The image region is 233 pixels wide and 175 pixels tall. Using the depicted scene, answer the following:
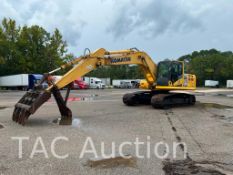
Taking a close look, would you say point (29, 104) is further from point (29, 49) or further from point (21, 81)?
point (29, 49)

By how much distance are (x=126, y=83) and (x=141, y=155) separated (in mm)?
72470

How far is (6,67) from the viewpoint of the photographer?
2415 inches

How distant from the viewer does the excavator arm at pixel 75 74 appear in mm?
12047

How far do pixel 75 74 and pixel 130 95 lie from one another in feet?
20.8

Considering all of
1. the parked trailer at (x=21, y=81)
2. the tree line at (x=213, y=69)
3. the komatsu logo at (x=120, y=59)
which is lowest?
the parked trailer at (x=21, y=81)

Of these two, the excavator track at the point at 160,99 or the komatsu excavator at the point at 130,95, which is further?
the excavator track at the point at 160,99

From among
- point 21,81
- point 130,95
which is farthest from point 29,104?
point 21,81

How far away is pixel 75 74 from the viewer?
13.9 metres

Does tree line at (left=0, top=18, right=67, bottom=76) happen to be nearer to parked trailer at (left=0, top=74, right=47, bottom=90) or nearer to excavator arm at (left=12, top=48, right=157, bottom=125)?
parked trailer at (left=0, top=74, right=47, bottom=90)

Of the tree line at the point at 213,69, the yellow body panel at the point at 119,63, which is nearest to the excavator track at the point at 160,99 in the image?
the yellow body panel at the point at 119,63

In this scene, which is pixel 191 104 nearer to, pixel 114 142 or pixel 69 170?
pixel 114 142

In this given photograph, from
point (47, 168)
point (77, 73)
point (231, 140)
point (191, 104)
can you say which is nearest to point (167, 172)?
point (47, 168)

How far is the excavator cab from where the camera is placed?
18.9 m

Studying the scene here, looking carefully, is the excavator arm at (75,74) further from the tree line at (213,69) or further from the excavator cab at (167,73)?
the tree line at (213,69)
